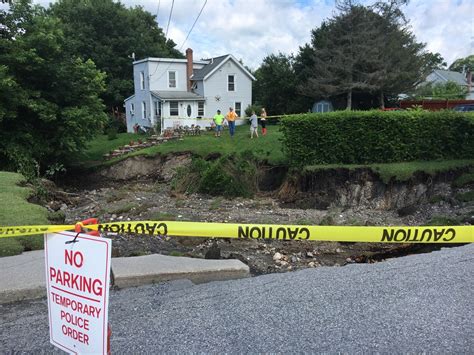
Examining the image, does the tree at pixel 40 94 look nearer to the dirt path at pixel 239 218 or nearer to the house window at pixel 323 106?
→ the dirt path at pixel 239 218

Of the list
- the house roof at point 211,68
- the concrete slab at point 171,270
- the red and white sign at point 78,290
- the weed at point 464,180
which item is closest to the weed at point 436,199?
the weed at point 464,180

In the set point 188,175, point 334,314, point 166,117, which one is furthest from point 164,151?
point 334,314

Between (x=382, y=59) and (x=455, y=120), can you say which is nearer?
(x=455, y=120)

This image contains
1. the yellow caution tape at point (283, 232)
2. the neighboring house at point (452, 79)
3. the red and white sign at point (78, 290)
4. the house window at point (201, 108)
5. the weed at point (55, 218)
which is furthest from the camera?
the neighboring house at point (452, 79)

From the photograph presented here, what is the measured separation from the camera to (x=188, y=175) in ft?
61.6

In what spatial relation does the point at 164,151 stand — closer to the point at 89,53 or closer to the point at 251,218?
the point at 251,218

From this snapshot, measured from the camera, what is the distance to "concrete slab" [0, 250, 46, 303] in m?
5.05

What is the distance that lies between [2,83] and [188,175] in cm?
855

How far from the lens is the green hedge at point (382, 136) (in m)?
15.9

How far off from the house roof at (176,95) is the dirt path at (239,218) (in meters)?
13.5

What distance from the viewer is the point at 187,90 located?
36188 millimetres

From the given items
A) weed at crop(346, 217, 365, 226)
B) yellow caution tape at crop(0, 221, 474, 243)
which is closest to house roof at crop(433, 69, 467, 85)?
weed at crop(346, 217, 365, 226)

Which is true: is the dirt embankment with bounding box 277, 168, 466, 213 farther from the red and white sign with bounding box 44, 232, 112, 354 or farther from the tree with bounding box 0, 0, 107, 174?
the red and white sign with bounding box 44, 232, 112, 354

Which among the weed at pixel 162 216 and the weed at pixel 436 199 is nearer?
the weed at pixel 162 216
